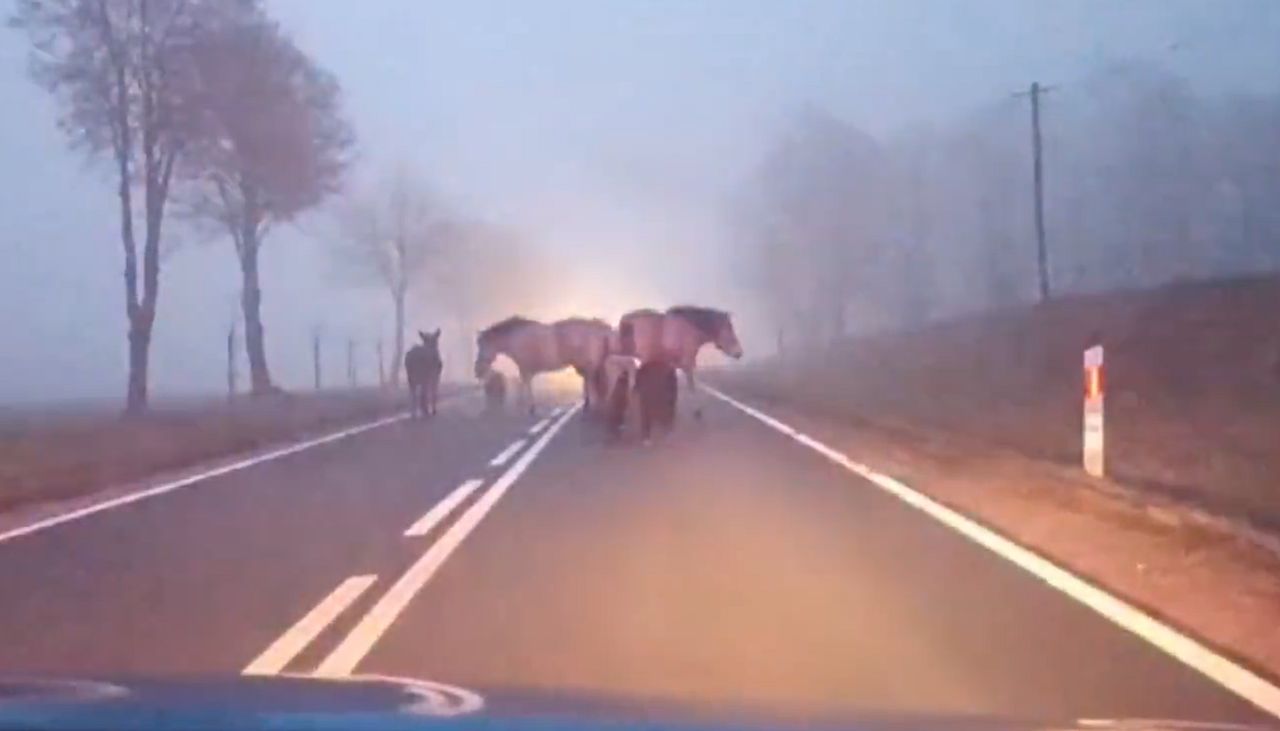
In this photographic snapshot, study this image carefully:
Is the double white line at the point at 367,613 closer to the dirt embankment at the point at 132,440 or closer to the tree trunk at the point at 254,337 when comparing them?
the dirt embankment at the point at 132,440

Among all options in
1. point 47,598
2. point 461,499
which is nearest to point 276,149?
point 461,499

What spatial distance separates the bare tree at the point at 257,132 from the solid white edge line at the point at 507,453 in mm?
14515

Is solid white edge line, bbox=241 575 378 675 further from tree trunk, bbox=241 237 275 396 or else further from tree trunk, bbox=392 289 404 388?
tree trunk, bbox=392 289 404 388

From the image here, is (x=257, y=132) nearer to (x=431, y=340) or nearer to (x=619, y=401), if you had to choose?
(x=431, y=340)

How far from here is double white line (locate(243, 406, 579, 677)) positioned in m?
10.5

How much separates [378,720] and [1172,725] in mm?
2417

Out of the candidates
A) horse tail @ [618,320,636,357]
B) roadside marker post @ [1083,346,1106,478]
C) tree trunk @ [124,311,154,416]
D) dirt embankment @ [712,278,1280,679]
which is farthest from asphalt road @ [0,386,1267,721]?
tree trunk @ [124,311,154,416]

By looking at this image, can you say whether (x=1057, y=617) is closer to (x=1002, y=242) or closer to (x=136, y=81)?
(x=136, y=81)

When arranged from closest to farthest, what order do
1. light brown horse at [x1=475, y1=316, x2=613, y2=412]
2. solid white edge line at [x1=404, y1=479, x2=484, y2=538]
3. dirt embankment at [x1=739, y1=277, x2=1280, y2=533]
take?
solid white edge line at [x1=404, y1=479, x2=484, y2=538] → dirt embankment at [x1=739, y1=277, x2=1280, y2=533] → light brown horse at [x1=475, y1=316, x2=613, y2=412]

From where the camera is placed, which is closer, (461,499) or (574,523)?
(574,523)

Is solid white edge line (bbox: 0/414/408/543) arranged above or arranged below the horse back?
below

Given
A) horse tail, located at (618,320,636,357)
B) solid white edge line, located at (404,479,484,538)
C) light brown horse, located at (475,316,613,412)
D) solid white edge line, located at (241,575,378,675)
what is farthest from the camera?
light brown horse, located at (475,316,613,412)

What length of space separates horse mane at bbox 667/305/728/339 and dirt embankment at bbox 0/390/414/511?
7.87 m

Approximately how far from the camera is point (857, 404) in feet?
173
